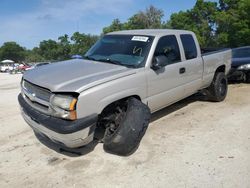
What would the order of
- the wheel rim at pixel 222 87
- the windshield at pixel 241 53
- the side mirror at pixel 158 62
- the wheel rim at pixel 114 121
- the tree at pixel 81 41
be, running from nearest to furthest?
1. the wheel rim at pixel 114 121
2. the side mirror at pixel 158 62
3. the wheel rim at pixel 222 87
4. the windshield at pixel 241 53
5. the tree at pixel 81 41

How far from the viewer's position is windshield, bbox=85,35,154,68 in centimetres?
481

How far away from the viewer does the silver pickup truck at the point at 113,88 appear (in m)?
3.76

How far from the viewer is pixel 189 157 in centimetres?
415

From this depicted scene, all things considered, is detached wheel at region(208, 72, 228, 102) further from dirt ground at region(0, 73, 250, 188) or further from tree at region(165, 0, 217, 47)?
tree at region(165, 0, 217, 47)

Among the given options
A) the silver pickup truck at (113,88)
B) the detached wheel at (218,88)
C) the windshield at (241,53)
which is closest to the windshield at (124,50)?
the silver pickup truck at (113,88)

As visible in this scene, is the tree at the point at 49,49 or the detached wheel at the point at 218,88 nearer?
the detached wheel at the point at 218,88

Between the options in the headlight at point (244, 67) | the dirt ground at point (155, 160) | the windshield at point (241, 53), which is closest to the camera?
the dirt ground at point (155, 160)

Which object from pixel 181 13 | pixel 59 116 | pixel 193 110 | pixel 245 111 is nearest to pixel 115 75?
pixel 59 116

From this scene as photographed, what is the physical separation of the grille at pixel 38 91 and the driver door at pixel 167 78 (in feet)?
5.33

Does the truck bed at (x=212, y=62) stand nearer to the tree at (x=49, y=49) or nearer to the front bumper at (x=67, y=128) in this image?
the front bumper at (x=67, y=128)

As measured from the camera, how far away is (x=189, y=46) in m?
6.01

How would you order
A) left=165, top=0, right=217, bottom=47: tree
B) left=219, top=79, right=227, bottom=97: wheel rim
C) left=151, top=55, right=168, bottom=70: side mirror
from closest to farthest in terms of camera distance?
left=151, top=55, right=168, bottom=70: side mirror, left=219, top=79, right=227, bottom=97: wheel rim, left=165, top=0, right=217, bottom=47: tree

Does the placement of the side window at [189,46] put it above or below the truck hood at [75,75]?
above

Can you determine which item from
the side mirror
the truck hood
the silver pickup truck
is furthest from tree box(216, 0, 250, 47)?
the truck hood
